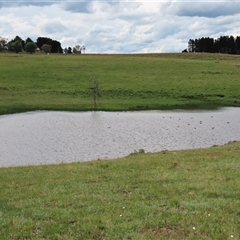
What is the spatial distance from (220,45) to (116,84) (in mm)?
114955

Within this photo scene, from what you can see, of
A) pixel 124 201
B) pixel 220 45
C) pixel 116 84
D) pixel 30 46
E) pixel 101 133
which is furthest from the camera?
pixel 220 45

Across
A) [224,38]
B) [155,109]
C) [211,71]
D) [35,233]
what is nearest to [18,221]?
[35,233]

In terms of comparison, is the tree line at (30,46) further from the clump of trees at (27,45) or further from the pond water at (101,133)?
the pond water at (101,133)

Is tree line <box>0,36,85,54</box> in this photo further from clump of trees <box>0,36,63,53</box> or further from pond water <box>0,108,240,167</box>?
pond water <box>0,108,240,167</box>

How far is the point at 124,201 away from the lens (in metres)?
9.69

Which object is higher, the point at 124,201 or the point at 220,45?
the point at 220,45

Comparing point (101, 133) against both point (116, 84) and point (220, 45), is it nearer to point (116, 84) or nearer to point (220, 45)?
point (116, 84)

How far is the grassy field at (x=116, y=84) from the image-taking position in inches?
1885

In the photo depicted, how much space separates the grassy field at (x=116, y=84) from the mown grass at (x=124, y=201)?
3093 centimetres

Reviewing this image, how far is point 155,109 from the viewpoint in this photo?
4588 cm

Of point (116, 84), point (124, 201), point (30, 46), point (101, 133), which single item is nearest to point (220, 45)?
point (30, 46)

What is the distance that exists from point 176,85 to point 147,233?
53119 mm

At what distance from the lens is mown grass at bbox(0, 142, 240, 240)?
7828 mm

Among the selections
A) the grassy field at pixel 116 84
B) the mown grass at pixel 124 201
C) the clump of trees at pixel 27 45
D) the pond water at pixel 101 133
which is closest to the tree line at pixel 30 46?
the clump of trees at pixel 27 45
